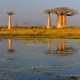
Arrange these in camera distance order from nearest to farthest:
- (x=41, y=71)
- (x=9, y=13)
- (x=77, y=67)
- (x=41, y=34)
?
(x=41, y=71) → (x=77, y=67) → (x=41, y=34) → (x=9, y=13)

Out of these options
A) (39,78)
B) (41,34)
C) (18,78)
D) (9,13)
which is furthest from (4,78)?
(9,13)

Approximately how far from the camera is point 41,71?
1673cm

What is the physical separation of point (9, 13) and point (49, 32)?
25253 millimetres

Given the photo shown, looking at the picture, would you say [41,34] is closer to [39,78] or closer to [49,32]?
[49,32]

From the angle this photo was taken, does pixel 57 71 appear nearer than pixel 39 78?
No

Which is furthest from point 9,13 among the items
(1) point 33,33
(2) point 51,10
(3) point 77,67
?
(3) point 77,67

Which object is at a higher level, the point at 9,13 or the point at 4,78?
the point at 9,13

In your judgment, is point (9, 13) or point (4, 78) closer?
point (4, 78)

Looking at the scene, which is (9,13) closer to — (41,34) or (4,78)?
(41,34)

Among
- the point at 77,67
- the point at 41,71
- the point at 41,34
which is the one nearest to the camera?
the point at 41,71

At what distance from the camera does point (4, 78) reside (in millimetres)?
14656

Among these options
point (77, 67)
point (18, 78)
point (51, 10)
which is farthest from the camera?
point (51, 10)

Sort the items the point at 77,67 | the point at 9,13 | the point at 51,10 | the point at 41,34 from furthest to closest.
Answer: the point at 9,13, the point at 51,10, the point at 41,34, the point at 77,67

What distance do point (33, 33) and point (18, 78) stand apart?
4964 cm
